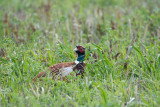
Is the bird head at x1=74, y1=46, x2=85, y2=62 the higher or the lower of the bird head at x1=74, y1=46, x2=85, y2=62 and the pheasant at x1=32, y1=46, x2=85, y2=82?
the higher

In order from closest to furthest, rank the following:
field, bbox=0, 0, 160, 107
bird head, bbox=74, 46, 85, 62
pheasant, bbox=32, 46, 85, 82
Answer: field, bbox=0, 0, 160, 107, pheasant, bbox=32, 46, 85, 82, bird head, bbox=74, 46, 85, 62

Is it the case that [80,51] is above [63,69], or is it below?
above

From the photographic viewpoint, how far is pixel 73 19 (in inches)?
309

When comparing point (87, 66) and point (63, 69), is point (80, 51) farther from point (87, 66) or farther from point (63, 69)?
point (63, 69)

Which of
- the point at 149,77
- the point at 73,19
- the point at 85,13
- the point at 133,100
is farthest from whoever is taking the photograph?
the point at 85,13

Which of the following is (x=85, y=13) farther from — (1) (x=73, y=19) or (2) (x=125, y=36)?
(2) (x=125, y=36)

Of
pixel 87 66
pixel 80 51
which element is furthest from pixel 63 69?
pixel 80 51

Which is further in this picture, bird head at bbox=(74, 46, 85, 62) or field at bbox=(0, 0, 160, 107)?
bird head at bbox=(74, 46, 85, 62)

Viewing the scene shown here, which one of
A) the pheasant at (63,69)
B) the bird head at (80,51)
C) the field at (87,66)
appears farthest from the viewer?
the bird head at (80,51)

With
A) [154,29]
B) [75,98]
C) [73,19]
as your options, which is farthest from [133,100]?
[73,19]

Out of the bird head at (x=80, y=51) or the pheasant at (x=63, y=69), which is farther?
the bird head at (x=80, y=51)

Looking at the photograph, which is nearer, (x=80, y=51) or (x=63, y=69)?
(x=63, y=69)

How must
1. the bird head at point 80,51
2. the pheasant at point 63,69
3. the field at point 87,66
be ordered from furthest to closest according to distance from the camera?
the bird head at point 80,51
the pheasant at point 63,69
the field at point 87,66

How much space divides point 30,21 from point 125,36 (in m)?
2.86
